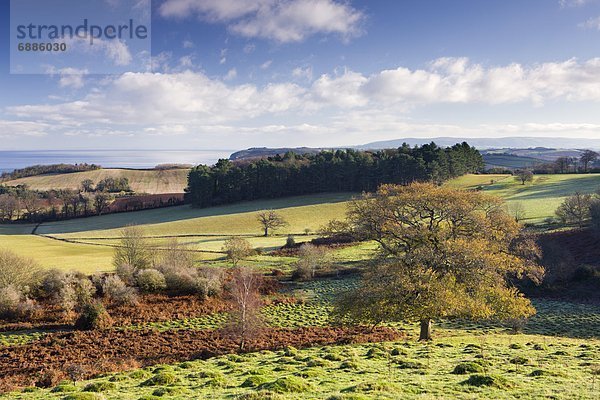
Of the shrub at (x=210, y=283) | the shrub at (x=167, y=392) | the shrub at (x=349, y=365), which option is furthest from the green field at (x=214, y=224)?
the shrub at (x=167, y=392)

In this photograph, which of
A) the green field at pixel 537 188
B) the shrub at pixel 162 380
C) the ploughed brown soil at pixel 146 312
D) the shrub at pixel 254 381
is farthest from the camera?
the green field at pixel 537 188

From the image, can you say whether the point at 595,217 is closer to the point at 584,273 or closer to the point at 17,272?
the point at 584,273

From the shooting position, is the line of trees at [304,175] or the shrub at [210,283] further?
the line of trees at [304,175]

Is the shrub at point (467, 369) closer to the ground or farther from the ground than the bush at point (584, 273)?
farther from the ground

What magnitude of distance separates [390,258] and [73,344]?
25999 millimetres

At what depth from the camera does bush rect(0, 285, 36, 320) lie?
37000 millimetres

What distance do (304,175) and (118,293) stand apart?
269 ft

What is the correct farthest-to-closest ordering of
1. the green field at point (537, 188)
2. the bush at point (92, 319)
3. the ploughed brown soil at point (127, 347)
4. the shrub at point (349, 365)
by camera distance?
the green field at point (537, 188)
the bush at point (92, 319)
the ploughed brown soil at point (127, 347)
the shrub at point (349, 365)

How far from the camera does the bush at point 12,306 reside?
121ft

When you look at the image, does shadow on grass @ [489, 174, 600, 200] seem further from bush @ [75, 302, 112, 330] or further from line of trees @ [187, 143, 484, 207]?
bush @ [75, 302, 112, 330]

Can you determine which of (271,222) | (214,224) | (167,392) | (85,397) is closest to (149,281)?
(85,397)

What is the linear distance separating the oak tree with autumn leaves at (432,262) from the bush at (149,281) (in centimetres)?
2645

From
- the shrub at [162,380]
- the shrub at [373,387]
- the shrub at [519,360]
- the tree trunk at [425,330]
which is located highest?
the shrub at [373,387]

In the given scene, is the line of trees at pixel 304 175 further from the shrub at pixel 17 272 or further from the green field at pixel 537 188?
the shrub at pixel 17 272
